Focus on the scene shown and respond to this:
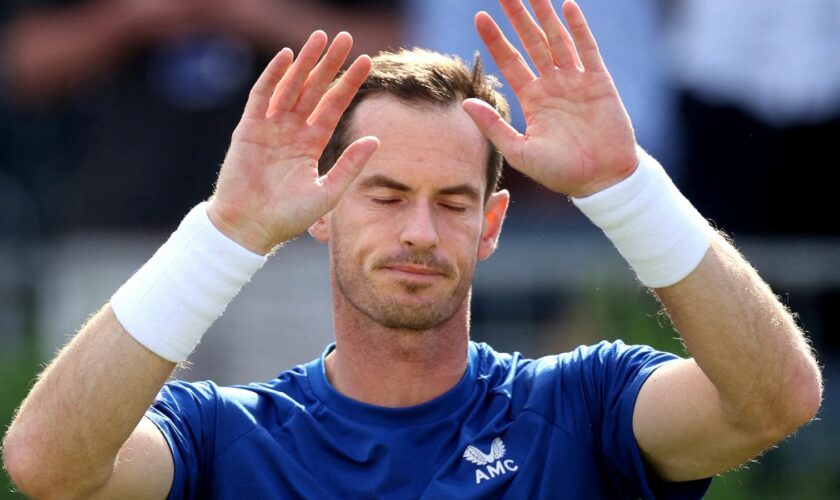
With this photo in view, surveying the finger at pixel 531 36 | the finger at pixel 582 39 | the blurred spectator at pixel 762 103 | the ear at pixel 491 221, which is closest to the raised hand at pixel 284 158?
the finger at pixel 531 36

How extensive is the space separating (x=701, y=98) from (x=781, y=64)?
1.60 feet

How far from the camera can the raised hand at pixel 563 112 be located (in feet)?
12.0

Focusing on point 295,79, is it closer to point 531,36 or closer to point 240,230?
point 240,230

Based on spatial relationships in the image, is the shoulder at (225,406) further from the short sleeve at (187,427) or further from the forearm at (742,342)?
the forearm at (742,342)

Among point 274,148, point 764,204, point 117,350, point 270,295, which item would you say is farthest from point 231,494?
point 764,204

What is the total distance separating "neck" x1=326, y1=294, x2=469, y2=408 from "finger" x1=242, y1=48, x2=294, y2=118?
71 cm

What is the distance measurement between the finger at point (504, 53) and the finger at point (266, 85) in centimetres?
47

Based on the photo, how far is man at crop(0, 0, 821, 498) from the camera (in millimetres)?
3621

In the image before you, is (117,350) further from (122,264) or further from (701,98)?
(701,98)

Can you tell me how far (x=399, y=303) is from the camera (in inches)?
159

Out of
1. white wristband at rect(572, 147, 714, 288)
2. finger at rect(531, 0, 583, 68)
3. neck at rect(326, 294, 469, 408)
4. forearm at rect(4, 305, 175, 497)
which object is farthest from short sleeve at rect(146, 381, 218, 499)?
finger at rect(531, 0, 583, 68)

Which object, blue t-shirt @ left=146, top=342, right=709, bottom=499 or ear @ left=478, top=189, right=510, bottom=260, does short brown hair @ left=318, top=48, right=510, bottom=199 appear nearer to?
ear @ left=478, top=189, right=510, bottom=260

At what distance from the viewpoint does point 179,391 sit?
4.03m

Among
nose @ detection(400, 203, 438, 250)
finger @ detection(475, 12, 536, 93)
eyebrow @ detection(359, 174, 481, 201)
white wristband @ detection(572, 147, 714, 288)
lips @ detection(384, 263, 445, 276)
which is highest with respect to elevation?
finger @ detection(475, 12, 536, 93)
